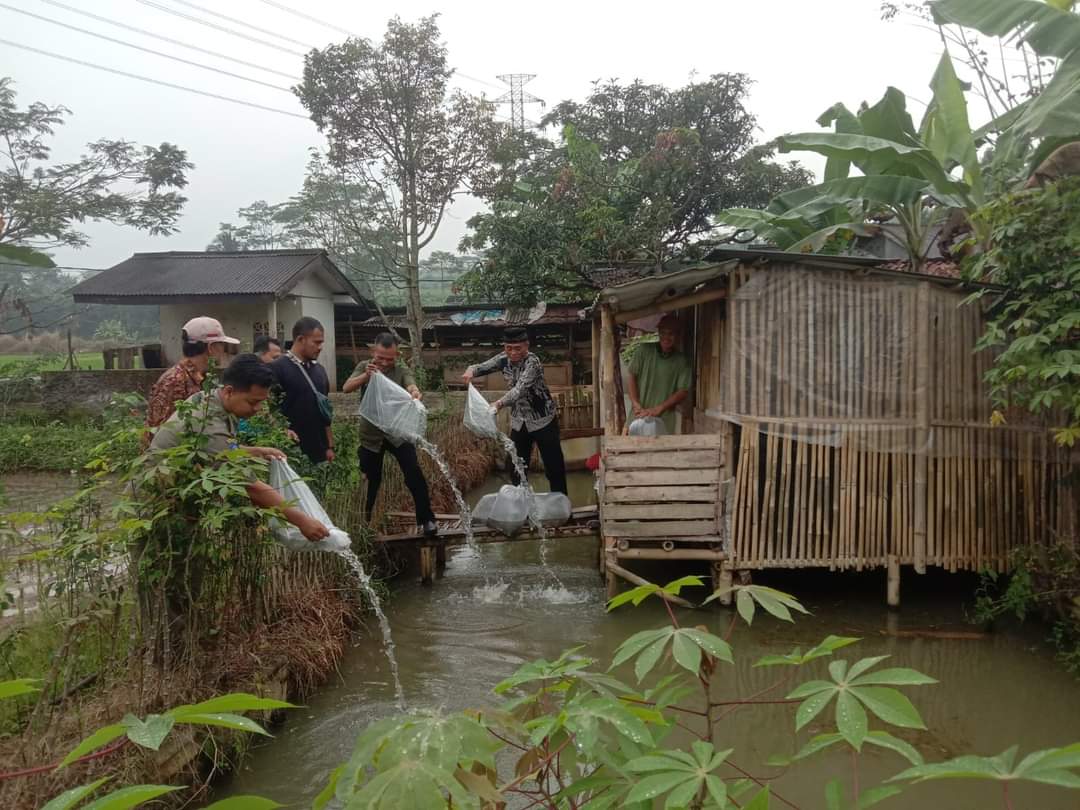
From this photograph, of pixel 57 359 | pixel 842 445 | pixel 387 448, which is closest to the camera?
pixel 842 445

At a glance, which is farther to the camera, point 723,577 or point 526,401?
point 526,401

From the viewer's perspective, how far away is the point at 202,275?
1853 cm

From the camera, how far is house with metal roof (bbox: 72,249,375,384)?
57.9 feet

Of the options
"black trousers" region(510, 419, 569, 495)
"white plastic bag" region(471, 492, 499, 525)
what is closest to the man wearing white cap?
"white plastic bag" region(471, 492, 499, 525)

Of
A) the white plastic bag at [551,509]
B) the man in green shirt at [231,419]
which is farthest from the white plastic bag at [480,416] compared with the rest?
the man in green shirt at [231,419]

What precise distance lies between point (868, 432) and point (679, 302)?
162cm

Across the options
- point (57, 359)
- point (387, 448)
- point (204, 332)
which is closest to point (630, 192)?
point (387, 448)

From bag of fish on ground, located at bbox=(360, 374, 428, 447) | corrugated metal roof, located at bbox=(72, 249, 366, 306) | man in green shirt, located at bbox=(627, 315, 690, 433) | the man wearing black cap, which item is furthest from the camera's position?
corrugated metal roof, located at bbox=(72, 249, 366, 306)

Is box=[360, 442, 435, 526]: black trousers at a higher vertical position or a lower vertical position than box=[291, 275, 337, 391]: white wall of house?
lower

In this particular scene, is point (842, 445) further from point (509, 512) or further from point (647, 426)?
point (509, 512)

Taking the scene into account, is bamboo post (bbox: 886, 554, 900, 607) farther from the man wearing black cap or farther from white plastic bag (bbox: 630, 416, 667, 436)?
the man wearing black cap

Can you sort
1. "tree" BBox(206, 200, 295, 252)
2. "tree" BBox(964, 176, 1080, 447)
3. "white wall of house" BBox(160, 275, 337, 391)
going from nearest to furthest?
"tree" BBox(964, 176, 1080, 447), "white wall of house" BBox(160, 275, 337, 391), "tree" BBox(206, 200, 295, 252)

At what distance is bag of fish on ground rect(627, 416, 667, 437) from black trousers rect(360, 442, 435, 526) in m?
1.79

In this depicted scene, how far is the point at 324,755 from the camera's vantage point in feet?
12.9
